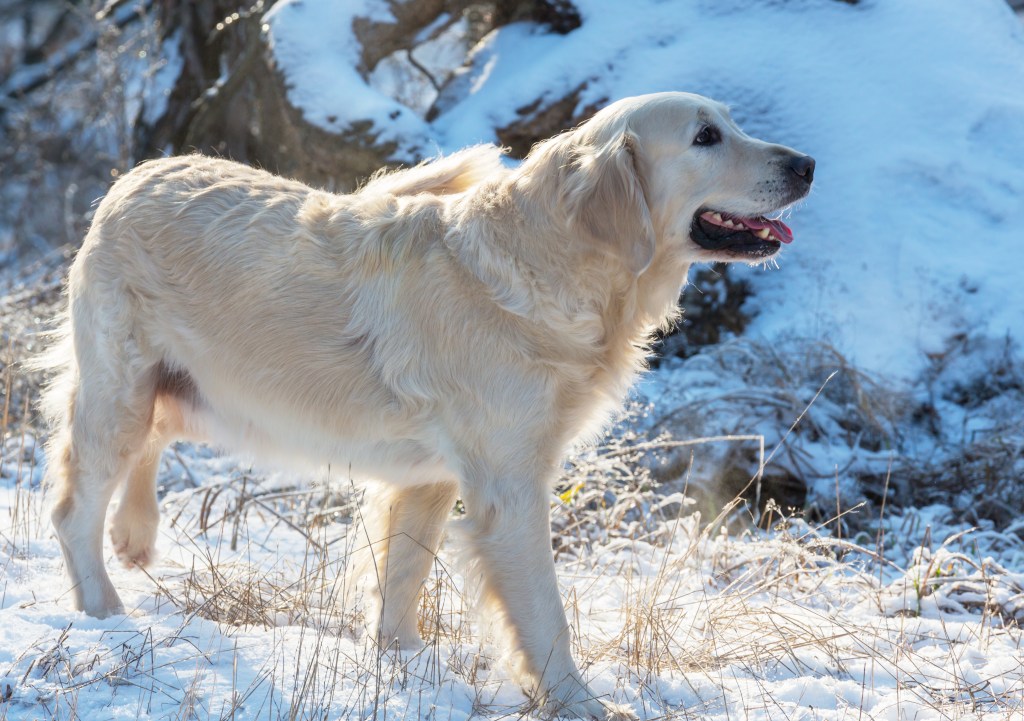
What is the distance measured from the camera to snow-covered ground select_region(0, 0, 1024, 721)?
11.0 feet

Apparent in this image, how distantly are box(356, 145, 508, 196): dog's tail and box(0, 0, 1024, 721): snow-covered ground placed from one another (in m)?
1.21

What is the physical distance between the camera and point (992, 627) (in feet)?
14.0

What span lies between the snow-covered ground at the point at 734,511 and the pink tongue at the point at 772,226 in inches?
50.0

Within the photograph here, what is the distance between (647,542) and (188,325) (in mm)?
2338

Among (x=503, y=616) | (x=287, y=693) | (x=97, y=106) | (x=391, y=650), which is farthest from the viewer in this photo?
(x=97, y=106)

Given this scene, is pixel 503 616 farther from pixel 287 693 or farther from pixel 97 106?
pixel 97 106

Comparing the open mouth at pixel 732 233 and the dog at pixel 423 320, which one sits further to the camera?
the open mouth at pixel 732 233

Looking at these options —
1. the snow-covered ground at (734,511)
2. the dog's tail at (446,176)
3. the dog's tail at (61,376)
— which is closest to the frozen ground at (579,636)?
the snow-covered ground at (734,511)

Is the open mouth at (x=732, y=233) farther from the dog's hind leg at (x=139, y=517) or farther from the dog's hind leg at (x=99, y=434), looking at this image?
the dog's hind leg at (x=139, y=517)

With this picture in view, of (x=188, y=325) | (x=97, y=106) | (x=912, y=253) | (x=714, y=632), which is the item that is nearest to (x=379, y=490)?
(x=188, y=325)

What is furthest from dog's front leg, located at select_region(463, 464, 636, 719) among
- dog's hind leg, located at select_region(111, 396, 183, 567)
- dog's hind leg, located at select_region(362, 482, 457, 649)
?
dog's hind leg, located at select_region(111, 396, 183, 567)

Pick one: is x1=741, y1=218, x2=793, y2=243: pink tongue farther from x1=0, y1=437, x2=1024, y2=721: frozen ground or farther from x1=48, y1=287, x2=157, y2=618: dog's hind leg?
x1=48, y1=287, x2=157, y2=618: dog's hind leg

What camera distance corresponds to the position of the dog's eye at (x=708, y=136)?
11.8 ft

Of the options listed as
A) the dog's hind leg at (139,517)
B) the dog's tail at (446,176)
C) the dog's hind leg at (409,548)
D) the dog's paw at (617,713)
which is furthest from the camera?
the dog's hind leg at (139,517)
